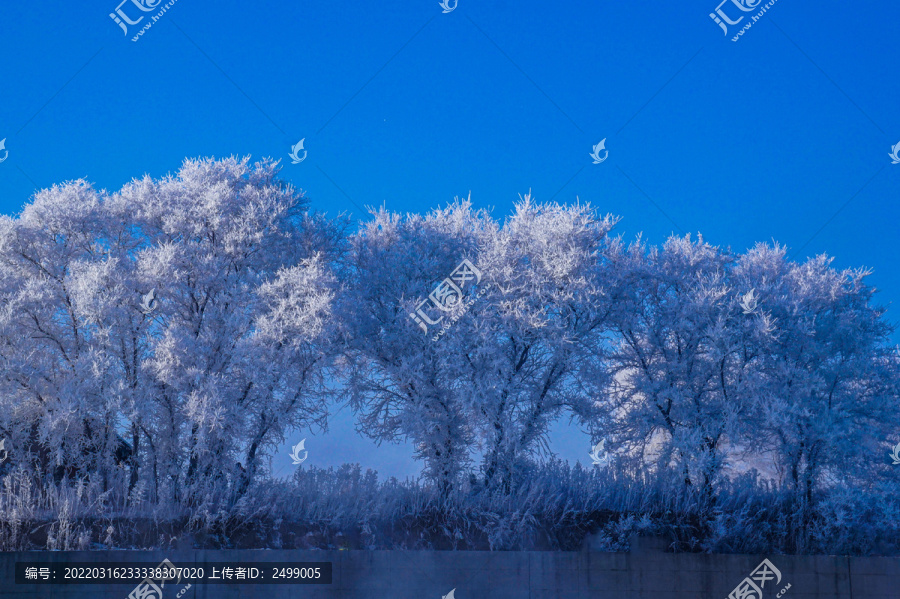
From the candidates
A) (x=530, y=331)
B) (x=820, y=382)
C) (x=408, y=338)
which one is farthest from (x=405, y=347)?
(x=820, y=382)

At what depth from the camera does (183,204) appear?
1013 inches

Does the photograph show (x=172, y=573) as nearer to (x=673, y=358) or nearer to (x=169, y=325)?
(x=169, y=325)

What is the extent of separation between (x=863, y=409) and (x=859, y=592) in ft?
31.3

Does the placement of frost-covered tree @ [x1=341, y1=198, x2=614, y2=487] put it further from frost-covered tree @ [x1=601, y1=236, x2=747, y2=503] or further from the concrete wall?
the concrete wall

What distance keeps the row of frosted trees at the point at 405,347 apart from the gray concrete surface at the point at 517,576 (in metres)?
2.67

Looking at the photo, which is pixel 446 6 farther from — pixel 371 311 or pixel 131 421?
pixel 131 421

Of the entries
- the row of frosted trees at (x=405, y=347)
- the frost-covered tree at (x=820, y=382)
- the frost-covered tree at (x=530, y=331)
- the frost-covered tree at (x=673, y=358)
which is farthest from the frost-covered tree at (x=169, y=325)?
the frost-covered tree at (x=820, y=382)

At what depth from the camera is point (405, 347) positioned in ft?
81.8

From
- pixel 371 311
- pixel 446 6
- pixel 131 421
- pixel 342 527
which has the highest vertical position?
pixel 446 6

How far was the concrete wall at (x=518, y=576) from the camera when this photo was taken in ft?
58.1

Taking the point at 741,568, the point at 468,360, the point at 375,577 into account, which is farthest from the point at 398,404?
the point at 741,568

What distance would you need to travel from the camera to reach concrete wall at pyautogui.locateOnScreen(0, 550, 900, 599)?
1772 centimetres

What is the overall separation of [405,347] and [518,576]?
8.27 metres

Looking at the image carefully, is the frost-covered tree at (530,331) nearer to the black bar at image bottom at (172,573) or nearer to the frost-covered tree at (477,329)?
the frost-covered tree at (477,329)
